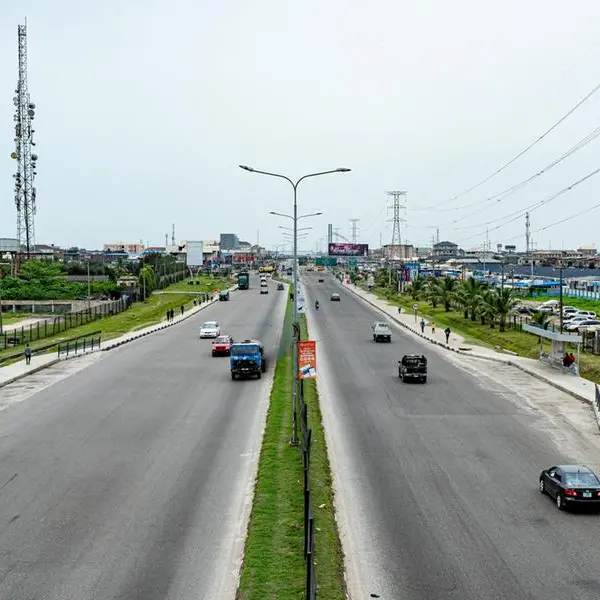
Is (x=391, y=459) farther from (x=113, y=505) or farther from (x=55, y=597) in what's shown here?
Answer: (x=55, y=597)

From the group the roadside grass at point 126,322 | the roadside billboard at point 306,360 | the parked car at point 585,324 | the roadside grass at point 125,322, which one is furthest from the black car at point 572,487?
the parked car at point 585,324

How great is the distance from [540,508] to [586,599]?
565 cm

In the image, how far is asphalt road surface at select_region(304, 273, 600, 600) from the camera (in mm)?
15477

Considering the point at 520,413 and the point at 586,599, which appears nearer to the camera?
the point at 586,599

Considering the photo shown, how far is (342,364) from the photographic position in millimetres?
48281

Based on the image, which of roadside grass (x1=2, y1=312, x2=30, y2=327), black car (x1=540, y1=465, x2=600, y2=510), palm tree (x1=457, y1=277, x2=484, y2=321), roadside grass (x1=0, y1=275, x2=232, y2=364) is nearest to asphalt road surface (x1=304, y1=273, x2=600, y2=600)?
black car (x1=540, y1=465, x2=600, y2=510)

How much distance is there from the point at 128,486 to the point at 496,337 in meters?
48.5

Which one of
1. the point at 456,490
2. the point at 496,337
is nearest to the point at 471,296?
the point at 496,337

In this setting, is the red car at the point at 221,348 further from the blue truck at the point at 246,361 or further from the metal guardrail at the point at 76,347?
the metal guardrail at the point at 76,347

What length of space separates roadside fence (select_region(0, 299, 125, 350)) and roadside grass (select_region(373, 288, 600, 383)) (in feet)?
118

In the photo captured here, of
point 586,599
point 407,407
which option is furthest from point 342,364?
point 586,599

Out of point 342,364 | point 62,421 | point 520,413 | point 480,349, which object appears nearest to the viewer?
point 62,421

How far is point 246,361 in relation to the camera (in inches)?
1639

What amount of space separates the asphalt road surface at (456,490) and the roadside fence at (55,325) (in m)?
32.0
